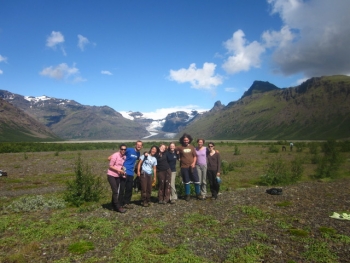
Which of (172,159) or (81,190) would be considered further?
(81,190)

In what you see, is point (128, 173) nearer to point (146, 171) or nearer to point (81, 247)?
point (146, 171)

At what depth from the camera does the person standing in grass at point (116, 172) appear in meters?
11.5

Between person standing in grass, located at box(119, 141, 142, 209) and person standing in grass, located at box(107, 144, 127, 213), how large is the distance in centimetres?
24

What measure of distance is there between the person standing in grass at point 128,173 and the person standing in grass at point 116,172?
239 mm

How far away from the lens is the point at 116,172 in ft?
37.9

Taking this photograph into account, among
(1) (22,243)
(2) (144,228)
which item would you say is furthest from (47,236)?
(2) (144,228)

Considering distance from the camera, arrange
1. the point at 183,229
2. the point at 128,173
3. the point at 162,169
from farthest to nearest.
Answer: the point at 162,169, the point at 128,173, the point at 183,229

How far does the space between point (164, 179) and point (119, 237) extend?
15.4ft

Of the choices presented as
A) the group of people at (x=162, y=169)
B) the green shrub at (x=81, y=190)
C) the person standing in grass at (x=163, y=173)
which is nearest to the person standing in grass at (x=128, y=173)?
the group of people at (x=162, y=169)

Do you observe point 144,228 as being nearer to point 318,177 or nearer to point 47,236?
point 47,236

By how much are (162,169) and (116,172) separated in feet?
8.00

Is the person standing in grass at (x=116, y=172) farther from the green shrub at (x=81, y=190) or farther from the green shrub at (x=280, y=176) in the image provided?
the green shrub at (x=280, y=176)

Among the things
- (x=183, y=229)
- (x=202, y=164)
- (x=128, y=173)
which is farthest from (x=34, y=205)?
(x=202, y=164)

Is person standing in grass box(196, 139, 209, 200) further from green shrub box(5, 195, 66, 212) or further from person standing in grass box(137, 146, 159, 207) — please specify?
green shrub box(5, 195, 66, 212)
